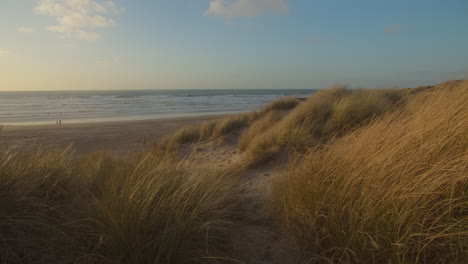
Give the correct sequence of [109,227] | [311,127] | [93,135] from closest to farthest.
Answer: [109,227] → [311,127] → [93,135]

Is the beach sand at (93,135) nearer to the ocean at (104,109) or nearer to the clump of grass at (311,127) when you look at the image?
the ocean at (104,109)

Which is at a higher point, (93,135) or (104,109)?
(104,109)

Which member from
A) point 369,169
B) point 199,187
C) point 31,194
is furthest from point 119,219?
point 369,169

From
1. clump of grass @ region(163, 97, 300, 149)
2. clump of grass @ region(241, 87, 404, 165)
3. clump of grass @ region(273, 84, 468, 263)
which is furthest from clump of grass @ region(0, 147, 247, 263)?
clump of grass @ region(163, 97, 300, 149)

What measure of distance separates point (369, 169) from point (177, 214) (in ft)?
5.50

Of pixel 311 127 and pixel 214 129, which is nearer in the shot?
pixel 311 127

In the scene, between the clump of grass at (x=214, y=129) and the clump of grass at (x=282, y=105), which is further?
the clump of grass at (x=282, y=105)

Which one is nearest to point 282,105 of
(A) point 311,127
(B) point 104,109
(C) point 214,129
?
(C) point 214,129

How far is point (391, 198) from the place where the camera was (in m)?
1.86

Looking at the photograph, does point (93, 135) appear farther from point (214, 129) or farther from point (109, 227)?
point (109, 227)

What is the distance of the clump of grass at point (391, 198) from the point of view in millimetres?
1691

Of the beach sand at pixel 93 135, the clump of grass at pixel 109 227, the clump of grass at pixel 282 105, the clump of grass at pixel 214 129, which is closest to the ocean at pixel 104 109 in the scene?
the clump of grass at pixel 282 105

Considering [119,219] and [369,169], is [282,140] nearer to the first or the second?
[369,169]

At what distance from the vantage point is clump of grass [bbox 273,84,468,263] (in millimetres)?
1691
